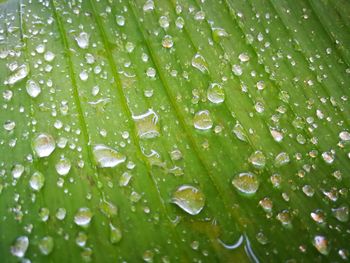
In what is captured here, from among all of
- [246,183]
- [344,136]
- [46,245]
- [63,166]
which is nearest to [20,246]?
[46,245]

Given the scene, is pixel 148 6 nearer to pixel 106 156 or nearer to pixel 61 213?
pixel 106 156

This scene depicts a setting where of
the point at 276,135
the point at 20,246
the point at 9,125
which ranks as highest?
the point at 276,135

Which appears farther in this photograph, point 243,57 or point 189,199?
point 243,57

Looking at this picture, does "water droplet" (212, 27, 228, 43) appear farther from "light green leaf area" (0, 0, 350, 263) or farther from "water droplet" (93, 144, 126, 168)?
"water droplet" (93, 144, 126, 168)

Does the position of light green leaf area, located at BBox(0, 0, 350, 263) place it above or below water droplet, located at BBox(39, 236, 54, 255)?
above

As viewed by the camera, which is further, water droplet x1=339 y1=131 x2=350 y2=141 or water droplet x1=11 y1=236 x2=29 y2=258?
water droplet x1=339 y1=131 x2=350 y2=141

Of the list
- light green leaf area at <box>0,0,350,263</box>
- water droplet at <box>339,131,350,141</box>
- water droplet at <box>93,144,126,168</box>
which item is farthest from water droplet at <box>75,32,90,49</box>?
water droplet at <box>339,131,350,141</box>

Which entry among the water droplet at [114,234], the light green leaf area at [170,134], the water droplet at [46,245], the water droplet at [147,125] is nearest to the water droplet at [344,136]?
the light green leaf area at [170,134]
